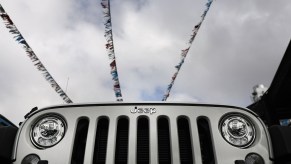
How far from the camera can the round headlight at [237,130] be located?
1.94 meters

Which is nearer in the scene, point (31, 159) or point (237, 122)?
point (31, 159)

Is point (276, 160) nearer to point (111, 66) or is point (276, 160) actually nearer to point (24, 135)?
point (24, 135)

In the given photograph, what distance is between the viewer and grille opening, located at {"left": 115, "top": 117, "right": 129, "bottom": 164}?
1988 mm

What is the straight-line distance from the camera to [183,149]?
206 centimetres

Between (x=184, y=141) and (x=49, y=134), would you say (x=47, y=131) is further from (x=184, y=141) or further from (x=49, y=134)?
(x=184, y=141)

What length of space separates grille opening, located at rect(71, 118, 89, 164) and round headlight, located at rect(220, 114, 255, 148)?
1101mm

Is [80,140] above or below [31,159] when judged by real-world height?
above

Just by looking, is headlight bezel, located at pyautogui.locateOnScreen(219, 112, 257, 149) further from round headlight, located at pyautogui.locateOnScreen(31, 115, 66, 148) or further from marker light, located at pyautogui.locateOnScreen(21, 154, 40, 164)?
marker light, located at pyautogui.locateOnScreen(21, 154, 40, 164)

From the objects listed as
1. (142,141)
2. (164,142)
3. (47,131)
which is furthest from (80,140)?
(164,142)

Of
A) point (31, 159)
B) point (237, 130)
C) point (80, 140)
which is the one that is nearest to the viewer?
point (31, 159)

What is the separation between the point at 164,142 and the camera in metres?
2.08

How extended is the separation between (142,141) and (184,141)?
0.35m

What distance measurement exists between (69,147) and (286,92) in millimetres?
9743

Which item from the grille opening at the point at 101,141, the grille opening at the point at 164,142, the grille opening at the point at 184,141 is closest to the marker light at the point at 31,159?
the grille opening at the point at 101,141
